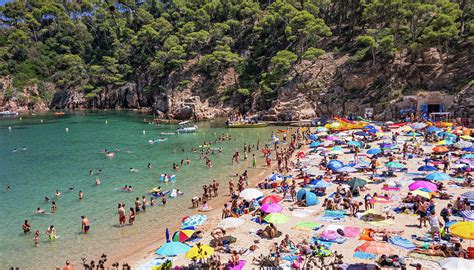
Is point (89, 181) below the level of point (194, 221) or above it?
below

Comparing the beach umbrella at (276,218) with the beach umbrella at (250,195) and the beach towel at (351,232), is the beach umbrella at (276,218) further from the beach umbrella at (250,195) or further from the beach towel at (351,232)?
the beach umbrella at (250,195)

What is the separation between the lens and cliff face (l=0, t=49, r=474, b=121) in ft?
144

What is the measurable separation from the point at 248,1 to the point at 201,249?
235 ft

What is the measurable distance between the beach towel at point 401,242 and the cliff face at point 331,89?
100ft

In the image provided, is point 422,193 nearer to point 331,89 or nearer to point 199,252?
point 199,252

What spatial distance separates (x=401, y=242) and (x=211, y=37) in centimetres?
6713

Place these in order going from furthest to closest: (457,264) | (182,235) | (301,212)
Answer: (301,212), (182,235), (457,264)

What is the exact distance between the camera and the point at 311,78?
55.2 metres

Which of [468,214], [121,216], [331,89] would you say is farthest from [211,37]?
[468,214]

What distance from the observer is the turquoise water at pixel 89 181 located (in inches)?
695

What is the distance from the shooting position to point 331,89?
5244 cm

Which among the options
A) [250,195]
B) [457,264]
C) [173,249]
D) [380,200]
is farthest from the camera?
[250,195]

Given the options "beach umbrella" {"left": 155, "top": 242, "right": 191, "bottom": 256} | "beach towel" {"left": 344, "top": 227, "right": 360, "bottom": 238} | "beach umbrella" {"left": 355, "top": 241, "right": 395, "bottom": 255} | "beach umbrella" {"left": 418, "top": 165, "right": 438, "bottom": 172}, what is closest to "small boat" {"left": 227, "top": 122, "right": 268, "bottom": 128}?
"beach umbrella" {"left": 418, "top": 165, "right": 438, "bottom": 172}

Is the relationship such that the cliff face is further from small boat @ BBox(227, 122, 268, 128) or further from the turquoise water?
the turquoise water
